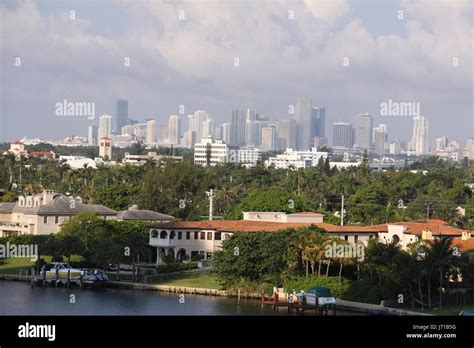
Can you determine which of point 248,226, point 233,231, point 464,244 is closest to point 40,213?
point 233,231

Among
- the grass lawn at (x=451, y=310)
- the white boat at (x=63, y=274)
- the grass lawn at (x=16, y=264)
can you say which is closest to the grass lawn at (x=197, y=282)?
the white boat at (x=63, y=274)

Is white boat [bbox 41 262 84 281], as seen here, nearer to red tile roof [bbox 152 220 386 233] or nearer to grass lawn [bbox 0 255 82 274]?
grass lawn [bbox 0 255 82 274]

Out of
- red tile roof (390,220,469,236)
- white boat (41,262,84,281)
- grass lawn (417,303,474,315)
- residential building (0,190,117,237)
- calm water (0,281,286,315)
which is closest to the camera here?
grass lawn (417,303,474,315)

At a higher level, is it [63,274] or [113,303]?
[63,274]

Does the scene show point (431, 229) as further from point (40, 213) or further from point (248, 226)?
point (40, 213)

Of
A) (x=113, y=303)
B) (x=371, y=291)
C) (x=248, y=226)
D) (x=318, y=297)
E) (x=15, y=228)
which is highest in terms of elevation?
(x=248, y=226)
